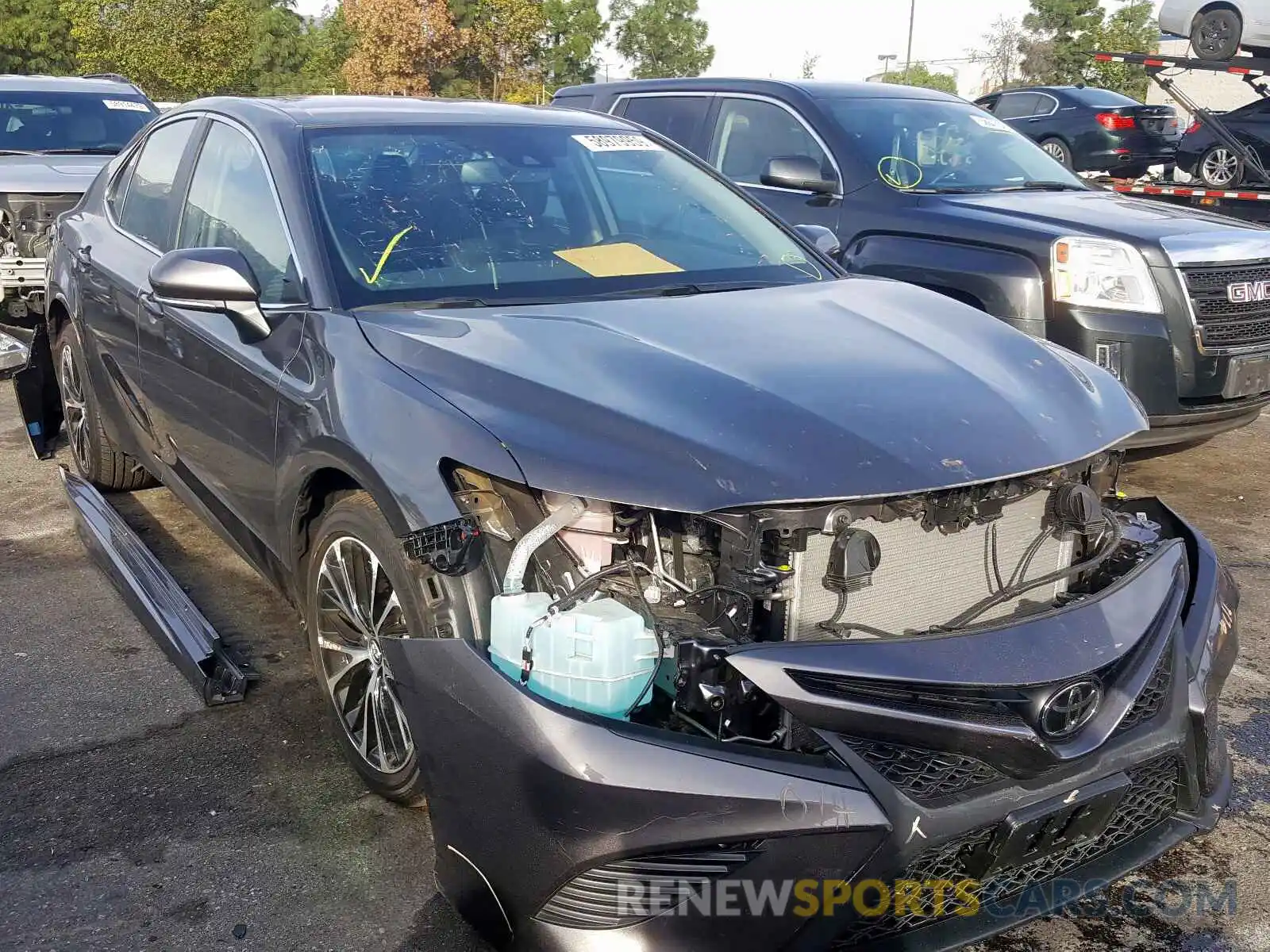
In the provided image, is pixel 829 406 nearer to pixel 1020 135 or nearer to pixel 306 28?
pixel 1020 135

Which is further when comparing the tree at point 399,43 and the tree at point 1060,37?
the tree at point 399,43

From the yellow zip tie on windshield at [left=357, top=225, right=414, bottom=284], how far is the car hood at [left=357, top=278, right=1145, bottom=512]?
19 cm

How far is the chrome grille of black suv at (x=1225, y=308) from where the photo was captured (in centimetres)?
549

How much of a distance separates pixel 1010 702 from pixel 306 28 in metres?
59.4

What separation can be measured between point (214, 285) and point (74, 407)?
2.78 m

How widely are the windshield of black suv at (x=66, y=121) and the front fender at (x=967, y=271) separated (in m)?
6.06

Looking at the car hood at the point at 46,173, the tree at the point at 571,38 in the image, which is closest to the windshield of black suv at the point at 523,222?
the car hood at the point at 46,173

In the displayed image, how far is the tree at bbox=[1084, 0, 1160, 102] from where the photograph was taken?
36.3m

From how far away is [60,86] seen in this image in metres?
9.94

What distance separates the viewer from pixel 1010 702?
2240mm

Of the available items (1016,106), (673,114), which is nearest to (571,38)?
(1016,106)

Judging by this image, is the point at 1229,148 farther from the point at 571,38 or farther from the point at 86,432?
the point at 571,38

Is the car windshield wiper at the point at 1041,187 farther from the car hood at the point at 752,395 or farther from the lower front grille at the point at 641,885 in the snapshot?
the lower front grille at the point at 641,885

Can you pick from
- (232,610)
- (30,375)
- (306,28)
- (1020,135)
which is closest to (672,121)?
(1020,135)
